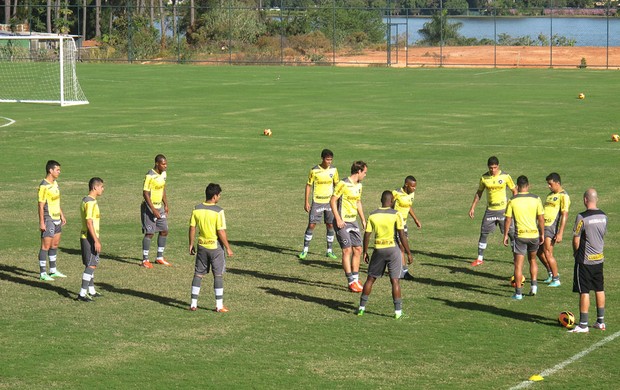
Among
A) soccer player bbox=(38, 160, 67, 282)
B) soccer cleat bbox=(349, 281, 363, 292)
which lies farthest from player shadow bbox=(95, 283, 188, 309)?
soccer cleat bbox=(349, 281, 363, 292)

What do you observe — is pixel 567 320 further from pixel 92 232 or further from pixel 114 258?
pixel 114 258

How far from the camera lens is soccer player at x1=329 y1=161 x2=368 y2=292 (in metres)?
18.4

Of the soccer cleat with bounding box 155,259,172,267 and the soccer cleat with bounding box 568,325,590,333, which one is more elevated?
the soccer cleat with bounding box 155,259,172,267

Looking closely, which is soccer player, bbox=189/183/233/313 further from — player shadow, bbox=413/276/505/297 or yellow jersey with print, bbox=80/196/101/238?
player shadow, bbox=413/276/505/297

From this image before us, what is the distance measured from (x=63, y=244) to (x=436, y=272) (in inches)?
303

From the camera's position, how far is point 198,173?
104 feet

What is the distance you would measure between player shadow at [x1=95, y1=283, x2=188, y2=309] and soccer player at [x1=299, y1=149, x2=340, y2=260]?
3.82 meters

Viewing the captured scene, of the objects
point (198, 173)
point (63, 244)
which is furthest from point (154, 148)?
point (63, 244)

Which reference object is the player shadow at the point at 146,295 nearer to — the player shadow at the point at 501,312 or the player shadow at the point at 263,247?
the player shadow at the point at 263,247

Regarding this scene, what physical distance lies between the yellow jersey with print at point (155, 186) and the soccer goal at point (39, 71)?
3071 cm

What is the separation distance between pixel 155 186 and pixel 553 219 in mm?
7148

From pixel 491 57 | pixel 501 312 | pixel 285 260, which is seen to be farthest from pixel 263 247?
pixel 491 57

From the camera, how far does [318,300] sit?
58.5ft

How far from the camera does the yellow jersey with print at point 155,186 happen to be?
2020cm
